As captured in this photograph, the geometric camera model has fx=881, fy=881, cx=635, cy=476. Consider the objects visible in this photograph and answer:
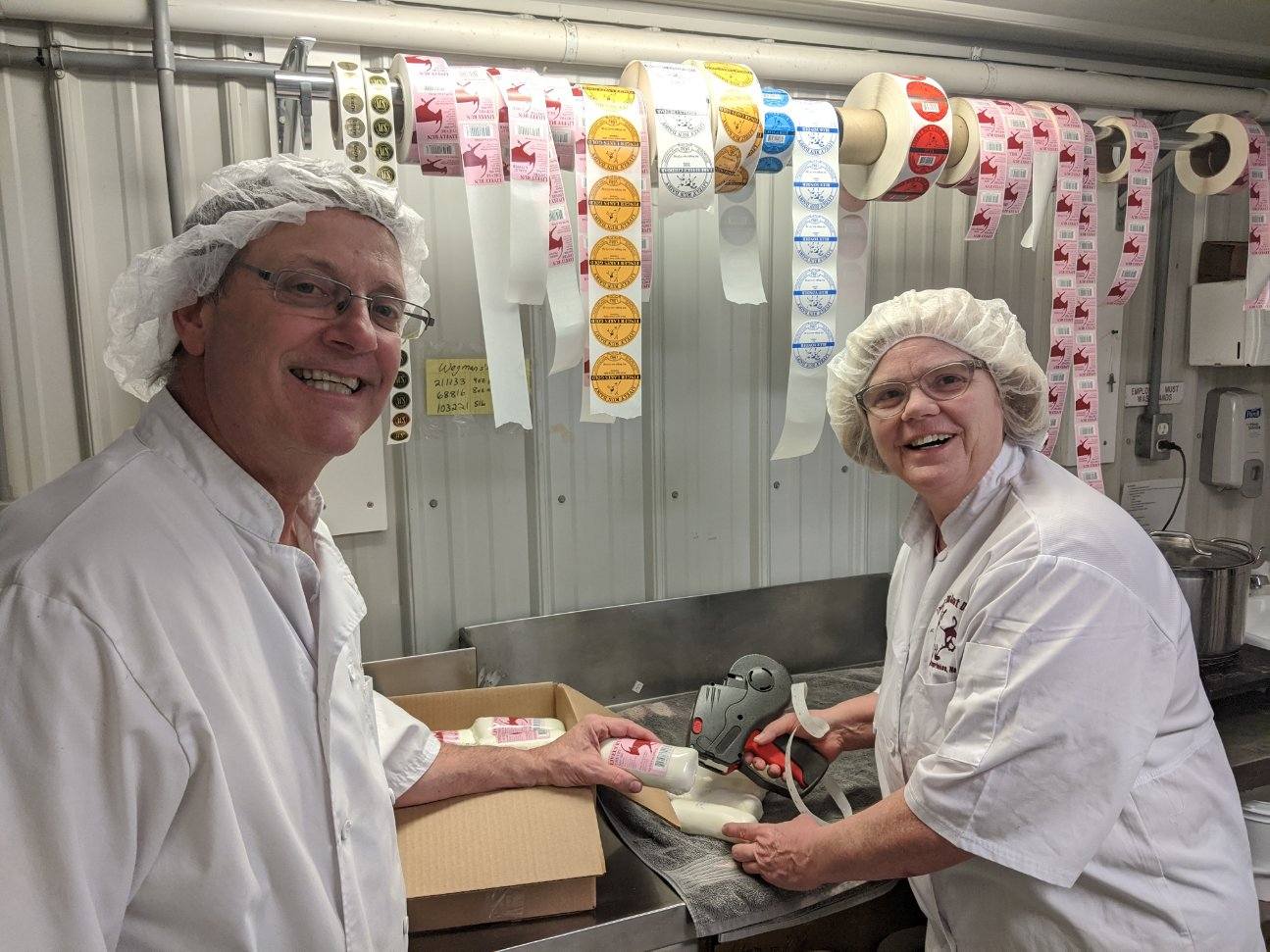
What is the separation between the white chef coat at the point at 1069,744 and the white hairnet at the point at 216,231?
3.19 ft

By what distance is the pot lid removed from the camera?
6.18 feet

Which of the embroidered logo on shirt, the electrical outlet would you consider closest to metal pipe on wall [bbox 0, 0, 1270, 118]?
the electrical outlet

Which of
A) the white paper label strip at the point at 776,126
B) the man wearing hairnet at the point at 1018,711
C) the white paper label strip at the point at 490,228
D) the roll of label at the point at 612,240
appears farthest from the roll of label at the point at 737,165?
the white paper label strip at the point at 490,228

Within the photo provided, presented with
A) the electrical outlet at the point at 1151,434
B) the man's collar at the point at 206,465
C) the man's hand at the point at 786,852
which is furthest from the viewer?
the electrical outlet at the point at 1151,434

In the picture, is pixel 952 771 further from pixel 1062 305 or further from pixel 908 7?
pixel 908 7

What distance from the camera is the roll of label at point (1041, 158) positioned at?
5.70ft

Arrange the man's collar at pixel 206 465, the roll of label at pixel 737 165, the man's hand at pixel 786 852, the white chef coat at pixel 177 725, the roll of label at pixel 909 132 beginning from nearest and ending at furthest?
the white chef coat at pixel 177 725 < the man's collar at pixel 206 465 < the man's hand at pixel 786 852 < the roll of label at pixel 737 165 < the roll of label at pixel 909 132

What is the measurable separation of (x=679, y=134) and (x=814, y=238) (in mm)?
314

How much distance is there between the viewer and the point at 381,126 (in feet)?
4.58

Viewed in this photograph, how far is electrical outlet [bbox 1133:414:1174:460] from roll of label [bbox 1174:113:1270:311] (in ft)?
1.99

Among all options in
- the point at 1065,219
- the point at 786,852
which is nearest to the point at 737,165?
the point at 1065,219

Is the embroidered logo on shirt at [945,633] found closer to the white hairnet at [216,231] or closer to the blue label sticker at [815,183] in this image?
the blue label sticker at [815,183]

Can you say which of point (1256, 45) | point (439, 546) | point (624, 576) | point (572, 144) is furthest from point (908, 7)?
point (439, 546)

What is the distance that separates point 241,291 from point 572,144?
28.5 inches
